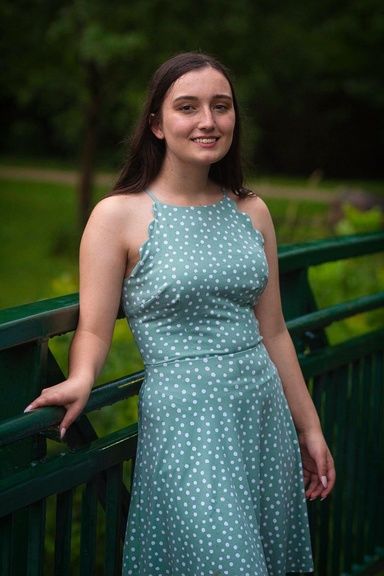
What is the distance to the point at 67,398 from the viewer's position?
209 centimetres

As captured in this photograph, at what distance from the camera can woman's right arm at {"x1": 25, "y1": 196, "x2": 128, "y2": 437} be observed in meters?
2.26

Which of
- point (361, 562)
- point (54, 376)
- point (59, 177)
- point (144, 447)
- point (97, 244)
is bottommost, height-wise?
point (361, 562)

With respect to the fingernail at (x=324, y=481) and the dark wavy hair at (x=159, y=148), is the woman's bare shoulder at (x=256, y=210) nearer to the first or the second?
the dark wavy hair at (x=159, y=148)

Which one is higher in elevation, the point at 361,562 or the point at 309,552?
the point at 309,552

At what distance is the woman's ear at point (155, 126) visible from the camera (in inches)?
98.6

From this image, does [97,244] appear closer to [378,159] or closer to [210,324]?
[210,324]

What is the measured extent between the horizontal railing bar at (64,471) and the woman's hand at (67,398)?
0.08 metres

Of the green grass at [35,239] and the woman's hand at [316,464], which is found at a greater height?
the green grass at [35,239]

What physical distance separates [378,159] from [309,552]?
26420mm

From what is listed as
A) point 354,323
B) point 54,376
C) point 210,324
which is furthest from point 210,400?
point 354,323

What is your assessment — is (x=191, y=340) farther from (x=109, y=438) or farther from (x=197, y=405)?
(x=109, y=438)

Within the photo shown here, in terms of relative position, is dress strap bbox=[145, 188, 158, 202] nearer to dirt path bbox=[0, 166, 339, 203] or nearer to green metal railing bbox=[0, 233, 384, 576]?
green metal railing bbox=[0, 233, 384, 576]

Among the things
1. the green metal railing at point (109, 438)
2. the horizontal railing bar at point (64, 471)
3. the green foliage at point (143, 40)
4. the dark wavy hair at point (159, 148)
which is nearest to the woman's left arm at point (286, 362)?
the dark wavy hair at point (159, 148)

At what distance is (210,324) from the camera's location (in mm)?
2371
